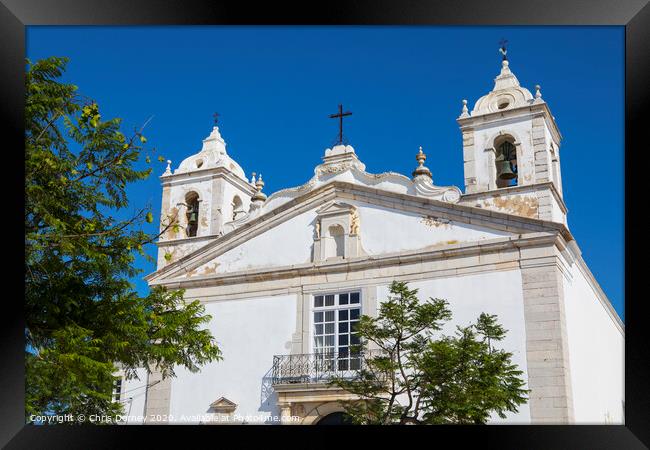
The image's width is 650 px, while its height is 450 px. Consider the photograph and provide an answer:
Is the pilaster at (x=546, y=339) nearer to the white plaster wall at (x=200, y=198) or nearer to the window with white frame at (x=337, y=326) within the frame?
the window with white frame at (x=337, y=326)

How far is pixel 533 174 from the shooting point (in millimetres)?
14789

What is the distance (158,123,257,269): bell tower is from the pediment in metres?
1.00

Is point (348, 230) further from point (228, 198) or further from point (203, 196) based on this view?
point (203, 196)

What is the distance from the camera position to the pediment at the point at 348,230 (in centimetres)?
1411

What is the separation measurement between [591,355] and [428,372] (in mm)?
3964

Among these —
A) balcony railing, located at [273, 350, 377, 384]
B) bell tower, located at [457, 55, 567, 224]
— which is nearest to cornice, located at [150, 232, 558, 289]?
bell tower, located at [457, 55, 567, 224]

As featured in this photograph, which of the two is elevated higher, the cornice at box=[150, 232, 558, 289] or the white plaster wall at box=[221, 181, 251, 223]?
the white plaster wall at box=[221, 181, 251, 223]

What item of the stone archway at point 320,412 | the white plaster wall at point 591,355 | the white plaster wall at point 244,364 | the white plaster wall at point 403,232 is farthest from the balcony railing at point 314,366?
the white plaster wall at point 591,355

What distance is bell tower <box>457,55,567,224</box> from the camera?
1458 cm

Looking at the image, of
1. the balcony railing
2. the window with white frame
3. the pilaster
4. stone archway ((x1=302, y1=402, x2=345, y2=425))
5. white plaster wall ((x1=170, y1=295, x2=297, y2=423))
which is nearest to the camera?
the pilaster

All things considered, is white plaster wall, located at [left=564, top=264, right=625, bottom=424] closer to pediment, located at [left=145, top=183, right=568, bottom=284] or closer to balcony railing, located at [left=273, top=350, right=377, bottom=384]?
pediment, located at [left=145, top=183, right=568, bottom=284]

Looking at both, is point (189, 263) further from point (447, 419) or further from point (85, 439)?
point (85, 439)

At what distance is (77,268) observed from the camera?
880 cm
